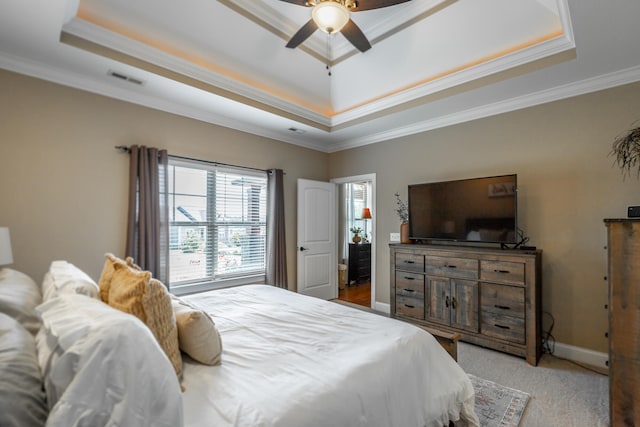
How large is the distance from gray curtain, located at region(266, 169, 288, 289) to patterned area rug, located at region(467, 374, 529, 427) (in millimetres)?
2666

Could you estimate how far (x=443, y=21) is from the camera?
2814 millimetres

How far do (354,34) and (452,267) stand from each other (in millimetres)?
2529

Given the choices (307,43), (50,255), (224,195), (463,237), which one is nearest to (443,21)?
(307,43)

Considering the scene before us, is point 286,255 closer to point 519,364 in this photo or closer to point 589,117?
point 519,364

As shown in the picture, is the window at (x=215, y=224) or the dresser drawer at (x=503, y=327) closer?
the dresser drawer at (x=503, y=327)

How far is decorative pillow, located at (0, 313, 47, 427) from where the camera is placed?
0.64 meters

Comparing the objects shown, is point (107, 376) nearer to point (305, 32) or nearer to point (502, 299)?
point (305, 32)

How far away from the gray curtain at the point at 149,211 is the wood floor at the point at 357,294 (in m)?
2.99

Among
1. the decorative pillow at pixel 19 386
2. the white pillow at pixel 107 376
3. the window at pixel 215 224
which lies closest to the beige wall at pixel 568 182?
the window at pixel 215 224

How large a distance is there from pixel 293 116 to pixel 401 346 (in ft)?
10.4

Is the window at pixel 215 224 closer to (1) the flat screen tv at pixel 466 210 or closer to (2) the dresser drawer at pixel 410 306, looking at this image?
(2) the dresser drawer at pixel 410 306

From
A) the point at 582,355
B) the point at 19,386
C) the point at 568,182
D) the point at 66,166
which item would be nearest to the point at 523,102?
the point at 568,182

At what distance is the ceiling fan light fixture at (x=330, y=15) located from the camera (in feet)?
6.40

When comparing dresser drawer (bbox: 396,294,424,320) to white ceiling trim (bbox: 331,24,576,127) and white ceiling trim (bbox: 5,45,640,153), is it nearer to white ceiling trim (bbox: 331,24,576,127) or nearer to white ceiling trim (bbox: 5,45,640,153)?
white ceiling trim (bbox: 5,45,640,153)
